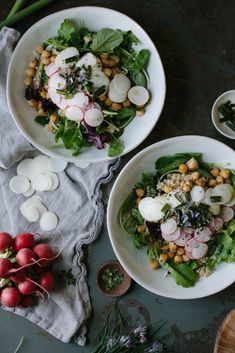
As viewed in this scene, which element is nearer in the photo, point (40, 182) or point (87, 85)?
point (87, 85)

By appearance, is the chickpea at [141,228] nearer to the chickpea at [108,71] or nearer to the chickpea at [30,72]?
the chickpea at [108,71]

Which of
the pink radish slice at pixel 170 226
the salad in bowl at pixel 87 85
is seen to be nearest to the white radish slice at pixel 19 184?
the salad in bowl at pixel 87 85

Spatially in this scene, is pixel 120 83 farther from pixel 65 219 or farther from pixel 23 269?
pixel 23 269

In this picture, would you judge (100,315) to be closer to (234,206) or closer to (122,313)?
(122,313)

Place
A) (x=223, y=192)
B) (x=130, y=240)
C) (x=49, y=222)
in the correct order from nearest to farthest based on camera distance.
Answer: (x=223, y=192)
(x=130, y=240)
(x=49, y=222)

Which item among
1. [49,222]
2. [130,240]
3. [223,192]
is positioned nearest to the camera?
[223,192]

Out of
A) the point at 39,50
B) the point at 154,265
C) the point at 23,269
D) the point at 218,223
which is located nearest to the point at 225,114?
the point at 218,223

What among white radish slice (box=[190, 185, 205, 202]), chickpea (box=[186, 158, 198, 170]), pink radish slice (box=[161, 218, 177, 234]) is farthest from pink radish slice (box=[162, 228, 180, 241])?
chickpea (box=[186, 158, 198, 170])

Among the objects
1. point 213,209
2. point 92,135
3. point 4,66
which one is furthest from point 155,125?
point 4,66
